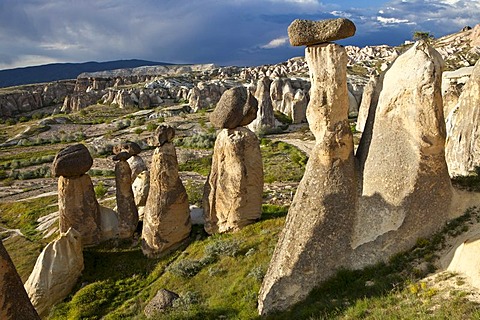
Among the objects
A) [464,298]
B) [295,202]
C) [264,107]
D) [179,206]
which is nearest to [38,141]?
[264,107]

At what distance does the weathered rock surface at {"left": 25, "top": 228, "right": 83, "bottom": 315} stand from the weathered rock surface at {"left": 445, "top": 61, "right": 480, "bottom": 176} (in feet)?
44.3

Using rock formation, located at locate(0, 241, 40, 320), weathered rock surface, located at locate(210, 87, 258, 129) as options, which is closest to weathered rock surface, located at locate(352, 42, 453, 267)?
weathered rock surface, located at locate(210, 87, 258, 129)

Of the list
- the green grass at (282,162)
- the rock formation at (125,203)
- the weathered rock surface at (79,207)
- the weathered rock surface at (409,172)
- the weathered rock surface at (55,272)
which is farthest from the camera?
the green grass at (282,162)

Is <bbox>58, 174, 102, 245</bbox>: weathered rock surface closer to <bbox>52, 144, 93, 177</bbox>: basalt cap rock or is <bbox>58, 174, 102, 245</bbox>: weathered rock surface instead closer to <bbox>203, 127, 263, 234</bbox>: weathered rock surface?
<bbox>52, 144, 93, 177</bbox>: basalt cap rock

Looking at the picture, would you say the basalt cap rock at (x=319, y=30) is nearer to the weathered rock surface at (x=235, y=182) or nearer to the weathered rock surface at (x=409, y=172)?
the weathered rock surface at (x=409, y=172)

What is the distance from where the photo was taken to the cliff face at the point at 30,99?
9994 centimetres

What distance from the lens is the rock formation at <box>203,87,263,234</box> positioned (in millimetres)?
15539

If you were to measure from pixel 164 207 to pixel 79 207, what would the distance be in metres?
4.14

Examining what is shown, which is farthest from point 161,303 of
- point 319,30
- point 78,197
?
point 319,30

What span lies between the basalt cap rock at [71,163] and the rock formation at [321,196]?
10328mm

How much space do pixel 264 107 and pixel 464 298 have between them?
43702mm

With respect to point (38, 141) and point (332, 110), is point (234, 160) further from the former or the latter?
point (38, 141)

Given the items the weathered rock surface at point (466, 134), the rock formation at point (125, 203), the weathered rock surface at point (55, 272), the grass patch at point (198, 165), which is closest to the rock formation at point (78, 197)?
the rock formation at point (125, 203)

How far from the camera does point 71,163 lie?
17125 millimetres
